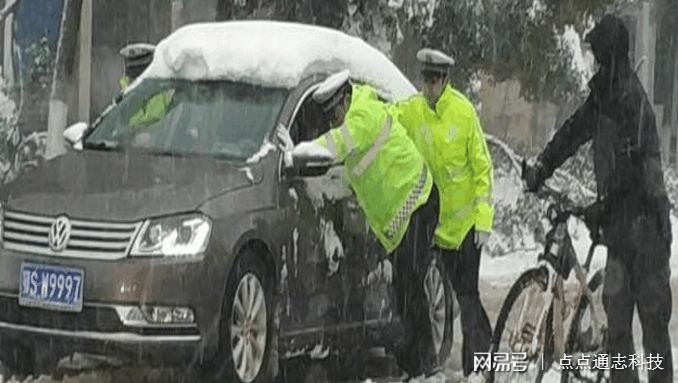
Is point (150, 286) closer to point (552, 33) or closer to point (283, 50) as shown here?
point (283, 50)

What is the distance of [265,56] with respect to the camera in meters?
8.66

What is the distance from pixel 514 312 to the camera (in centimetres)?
805

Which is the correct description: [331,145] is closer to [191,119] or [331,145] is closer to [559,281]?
[191,119]

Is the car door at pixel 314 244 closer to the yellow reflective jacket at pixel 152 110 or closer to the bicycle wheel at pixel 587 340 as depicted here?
the yellow reflective jacket at pixel 152 110

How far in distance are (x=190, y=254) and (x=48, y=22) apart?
263 centimetres

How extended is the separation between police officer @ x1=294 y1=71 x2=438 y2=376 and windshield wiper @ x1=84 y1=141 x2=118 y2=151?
A: 1155mm

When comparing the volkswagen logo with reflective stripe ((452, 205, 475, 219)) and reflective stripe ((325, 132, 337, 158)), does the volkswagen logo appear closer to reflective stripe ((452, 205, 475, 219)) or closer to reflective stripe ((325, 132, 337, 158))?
reflective stripe ((325, 132, 337, 158))

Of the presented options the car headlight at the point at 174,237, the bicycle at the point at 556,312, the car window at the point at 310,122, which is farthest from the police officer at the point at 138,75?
the bicycle at the point at 556,312

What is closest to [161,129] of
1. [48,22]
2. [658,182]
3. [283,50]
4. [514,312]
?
[283,50]

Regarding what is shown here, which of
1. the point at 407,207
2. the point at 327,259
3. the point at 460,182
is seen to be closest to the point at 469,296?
the point at 460,182

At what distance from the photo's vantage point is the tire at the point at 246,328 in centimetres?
756

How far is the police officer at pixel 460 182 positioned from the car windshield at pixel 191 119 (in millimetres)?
881

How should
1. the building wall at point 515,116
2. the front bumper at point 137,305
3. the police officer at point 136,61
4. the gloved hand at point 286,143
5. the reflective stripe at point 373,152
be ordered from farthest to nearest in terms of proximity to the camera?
the building wall at point 515,116 < the police officer at point 136,61 < the reflective stripe at point 373,152 < the gloved hand at point 286,143 < the front bumper at point 137,305

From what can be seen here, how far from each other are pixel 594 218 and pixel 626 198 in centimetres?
20
